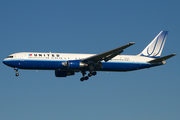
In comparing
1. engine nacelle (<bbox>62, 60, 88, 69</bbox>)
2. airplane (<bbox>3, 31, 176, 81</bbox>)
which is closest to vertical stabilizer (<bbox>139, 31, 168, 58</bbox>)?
airplane (<bbox>3, 31, 176, 81</bbox>)

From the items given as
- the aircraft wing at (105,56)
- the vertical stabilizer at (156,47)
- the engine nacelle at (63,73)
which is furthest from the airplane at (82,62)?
the vertical stabilizer at (156,47)

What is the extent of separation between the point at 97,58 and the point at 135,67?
9.32 m

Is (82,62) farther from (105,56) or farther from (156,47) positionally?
(156,47)

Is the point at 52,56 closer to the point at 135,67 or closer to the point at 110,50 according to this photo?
the point at 110,50

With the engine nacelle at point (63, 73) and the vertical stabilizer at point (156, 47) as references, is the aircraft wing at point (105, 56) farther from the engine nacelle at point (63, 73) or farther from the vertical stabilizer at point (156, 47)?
the vertical stabilizer at point (156, 47)

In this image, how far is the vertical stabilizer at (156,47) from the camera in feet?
226

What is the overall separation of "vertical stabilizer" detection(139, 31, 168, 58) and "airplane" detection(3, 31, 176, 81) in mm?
2691

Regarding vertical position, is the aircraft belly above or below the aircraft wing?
below

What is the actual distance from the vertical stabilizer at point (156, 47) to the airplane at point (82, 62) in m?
2.69

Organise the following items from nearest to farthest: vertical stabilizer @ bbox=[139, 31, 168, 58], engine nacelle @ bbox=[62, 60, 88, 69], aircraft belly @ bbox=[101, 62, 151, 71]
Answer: engine nacelle @ bbox=[62, 60, 88, 69]
aircraft belly @ bbox=[101, 62, 151, 71]
vertical stabilizer @ bbox=[139, 31, 168, 58]

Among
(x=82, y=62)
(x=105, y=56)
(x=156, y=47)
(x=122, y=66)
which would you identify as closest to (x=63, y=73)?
(x=82, y=62)

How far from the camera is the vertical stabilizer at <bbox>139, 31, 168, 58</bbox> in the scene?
226 feet

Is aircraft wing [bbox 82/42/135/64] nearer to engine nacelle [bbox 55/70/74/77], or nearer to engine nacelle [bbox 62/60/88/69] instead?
engine nacelle [bbox 62/60/88/69]

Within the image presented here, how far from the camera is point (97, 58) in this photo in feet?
198
